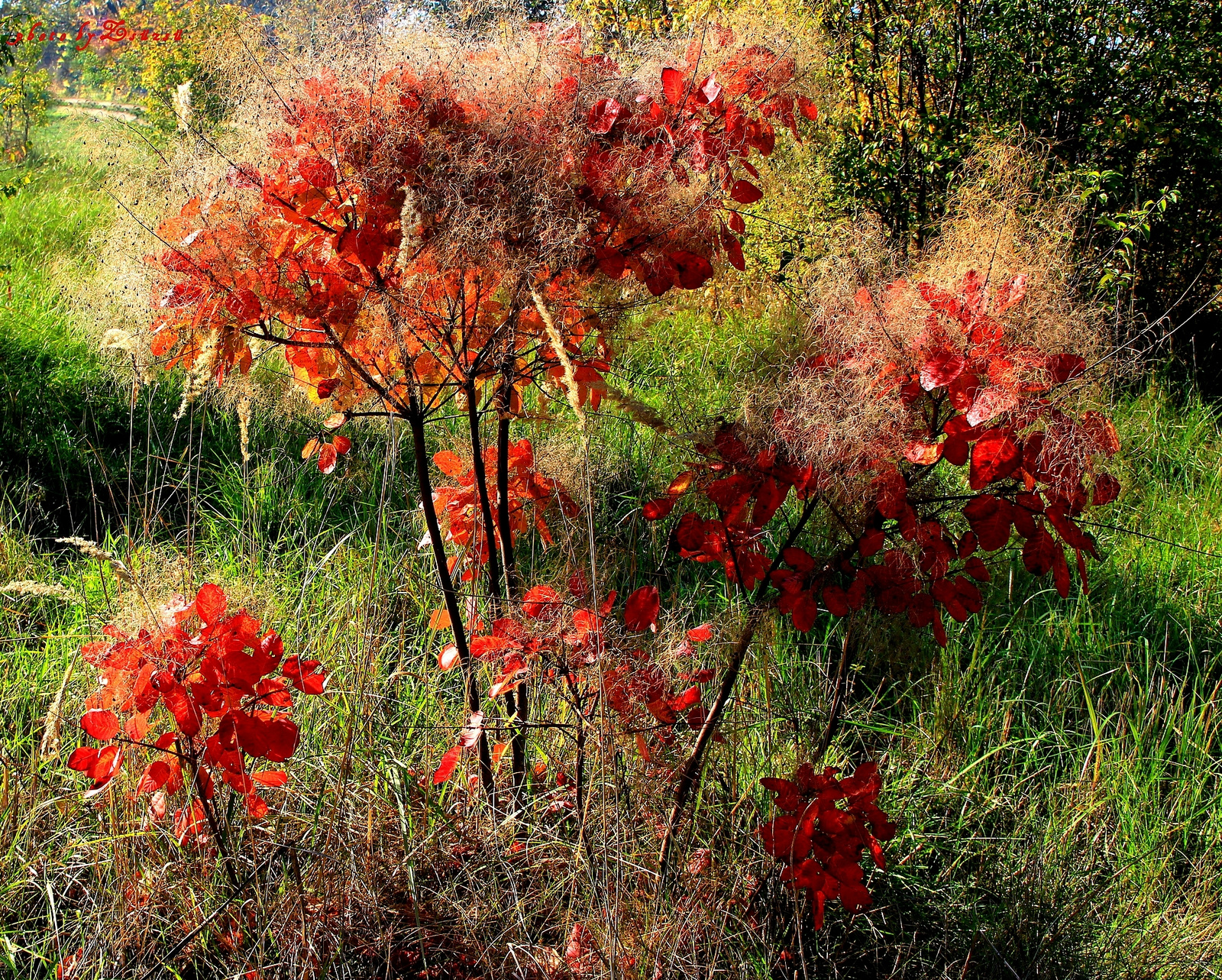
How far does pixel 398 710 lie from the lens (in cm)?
255

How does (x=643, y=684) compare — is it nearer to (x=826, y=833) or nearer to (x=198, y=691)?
(x=826, y=833)

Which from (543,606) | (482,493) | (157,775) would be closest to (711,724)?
(543,606)

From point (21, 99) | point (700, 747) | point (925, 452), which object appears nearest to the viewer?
point (925, 452)

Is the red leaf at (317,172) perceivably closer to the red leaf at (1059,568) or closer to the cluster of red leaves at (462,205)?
the cluster of red leaves at (462,205)

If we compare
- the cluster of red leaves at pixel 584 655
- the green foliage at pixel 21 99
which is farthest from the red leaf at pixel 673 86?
the green foliage at pixel 21 99

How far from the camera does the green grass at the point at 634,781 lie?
75.0 inches

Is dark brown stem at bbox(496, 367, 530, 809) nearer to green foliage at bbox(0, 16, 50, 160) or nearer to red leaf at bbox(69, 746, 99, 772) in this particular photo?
red leaf at bbox(69, 746, 99, 772)

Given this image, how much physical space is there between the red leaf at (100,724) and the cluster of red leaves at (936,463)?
1.00 m

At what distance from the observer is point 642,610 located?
5.83 ft

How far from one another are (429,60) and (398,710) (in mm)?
1568

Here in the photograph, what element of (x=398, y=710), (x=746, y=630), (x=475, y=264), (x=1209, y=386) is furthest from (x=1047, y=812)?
(x=1209, y=386)

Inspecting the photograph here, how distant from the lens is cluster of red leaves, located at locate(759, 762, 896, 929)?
173 cm

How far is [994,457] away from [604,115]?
853 mm

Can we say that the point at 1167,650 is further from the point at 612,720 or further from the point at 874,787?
the point at 612,720
